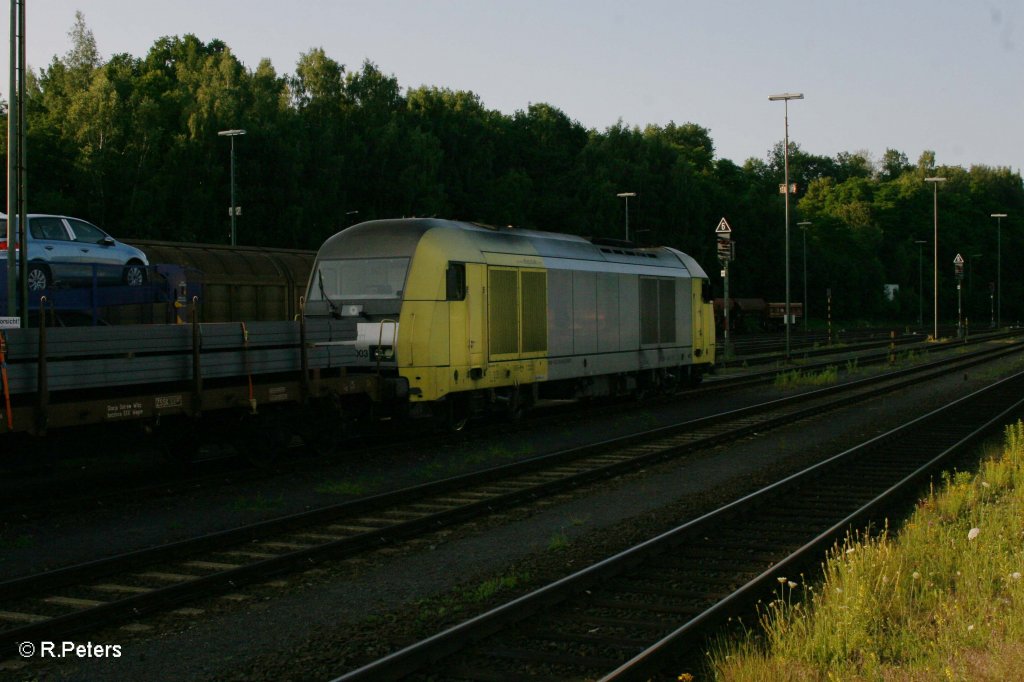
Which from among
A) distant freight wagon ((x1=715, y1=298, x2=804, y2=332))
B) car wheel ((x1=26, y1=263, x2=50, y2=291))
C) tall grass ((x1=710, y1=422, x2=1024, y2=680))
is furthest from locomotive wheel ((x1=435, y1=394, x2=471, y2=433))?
distant freight wagon ((x1=715, y1=298, x2=804, y2=332))

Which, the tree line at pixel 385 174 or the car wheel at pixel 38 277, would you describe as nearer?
the car wheel at pixel 38 277

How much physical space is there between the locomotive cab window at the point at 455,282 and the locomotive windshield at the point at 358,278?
658mm

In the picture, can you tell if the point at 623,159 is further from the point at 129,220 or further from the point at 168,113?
the point at 129,220

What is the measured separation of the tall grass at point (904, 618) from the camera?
589 cm

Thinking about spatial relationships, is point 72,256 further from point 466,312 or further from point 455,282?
point 466,312

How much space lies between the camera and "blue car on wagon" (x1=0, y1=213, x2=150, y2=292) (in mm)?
17375

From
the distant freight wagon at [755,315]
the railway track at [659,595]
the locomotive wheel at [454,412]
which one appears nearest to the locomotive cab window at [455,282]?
the locomotive wheel at [454,412]

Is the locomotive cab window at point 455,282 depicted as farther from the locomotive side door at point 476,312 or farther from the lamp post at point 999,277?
the lamp post at point 999,277

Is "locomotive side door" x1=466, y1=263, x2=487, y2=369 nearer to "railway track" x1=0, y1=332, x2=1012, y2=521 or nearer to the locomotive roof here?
the locomotive roof

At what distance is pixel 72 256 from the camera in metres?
18.3

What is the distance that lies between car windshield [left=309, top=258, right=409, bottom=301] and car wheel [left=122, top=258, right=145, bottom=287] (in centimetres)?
293

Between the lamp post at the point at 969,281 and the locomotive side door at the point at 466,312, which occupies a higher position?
the lamp post at the point at 969,281

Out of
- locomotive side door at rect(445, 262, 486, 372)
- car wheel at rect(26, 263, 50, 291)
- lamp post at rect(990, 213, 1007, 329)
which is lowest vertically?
locomotive side door at rect(445, 262, 486, 372)

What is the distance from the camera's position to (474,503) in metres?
11.5
